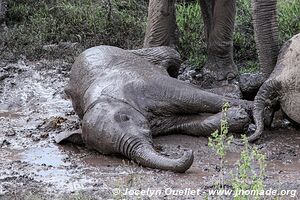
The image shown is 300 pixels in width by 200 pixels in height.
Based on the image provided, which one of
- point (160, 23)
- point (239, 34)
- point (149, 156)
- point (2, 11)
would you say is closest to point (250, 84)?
point (160, 23)

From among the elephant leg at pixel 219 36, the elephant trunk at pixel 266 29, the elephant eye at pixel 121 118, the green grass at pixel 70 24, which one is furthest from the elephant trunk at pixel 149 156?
the green grass at pixel 70 24

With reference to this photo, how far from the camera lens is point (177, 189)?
5.25 meters

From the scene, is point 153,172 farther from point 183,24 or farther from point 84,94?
point 183,24

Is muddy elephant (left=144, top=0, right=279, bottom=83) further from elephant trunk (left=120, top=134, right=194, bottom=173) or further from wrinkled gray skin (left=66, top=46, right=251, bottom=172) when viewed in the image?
elephant trunk (left=120, top=134, right=194, bottom=173)

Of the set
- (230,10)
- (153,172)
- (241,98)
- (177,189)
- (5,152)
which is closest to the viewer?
(177,189)

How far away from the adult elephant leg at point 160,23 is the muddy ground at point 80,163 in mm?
1078

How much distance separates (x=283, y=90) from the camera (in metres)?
6.57

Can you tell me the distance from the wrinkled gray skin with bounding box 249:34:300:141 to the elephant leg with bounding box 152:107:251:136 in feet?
0.47

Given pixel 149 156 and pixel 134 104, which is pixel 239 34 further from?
pixel 149 156

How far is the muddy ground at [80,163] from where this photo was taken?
528 centimetres

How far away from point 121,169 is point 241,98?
186 cm

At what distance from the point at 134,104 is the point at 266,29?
1220 mm

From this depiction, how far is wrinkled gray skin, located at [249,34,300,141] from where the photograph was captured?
6473 millimetres

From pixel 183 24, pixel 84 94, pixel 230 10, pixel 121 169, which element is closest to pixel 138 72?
pixel 84 94
